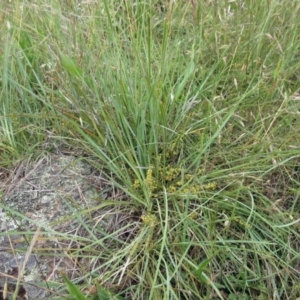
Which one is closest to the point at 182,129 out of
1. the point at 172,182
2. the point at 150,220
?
the point at 172,182

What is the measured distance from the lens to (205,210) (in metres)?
1.39

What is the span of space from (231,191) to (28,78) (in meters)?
0.74

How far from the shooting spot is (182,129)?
1443 mm

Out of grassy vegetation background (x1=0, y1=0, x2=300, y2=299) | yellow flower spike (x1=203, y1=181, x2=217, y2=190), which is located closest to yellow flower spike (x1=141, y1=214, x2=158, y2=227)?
grassy vegetation background (x1=0, y1=0, x2=300, y2=299)

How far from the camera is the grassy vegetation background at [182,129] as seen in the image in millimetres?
1318

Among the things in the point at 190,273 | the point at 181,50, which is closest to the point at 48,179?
the point at 190,273

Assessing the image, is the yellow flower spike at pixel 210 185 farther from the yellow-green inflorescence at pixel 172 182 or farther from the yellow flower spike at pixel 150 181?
the yellow flower spike at pixel 150 181

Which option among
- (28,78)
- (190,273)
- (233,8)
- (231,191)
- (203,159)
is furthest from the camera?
(233,8)

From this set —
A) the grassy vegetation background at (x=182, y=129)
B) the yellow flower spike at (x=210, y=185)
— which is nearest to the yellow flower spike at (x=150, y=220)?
the grassy vegetation background at (x=182, y=129)

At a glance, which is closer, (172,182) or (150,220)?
(150,220)

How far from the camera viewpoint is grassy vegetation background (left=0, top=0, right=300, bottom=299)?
1.32 m

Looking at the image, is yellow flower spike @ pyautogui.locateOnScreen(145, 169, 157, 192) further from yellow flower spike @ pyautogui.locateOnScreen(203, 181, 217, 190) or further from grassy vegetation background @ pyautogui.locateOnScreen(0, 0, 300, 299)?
yellow flower spike @ pyautogui.locateOnScreen(203, 181, 217, 190)

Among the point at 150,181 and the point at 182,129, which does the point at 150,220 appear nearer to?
the point at 150,181

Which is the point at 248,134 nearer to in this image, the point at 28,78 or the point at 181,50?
the point at 181,50
